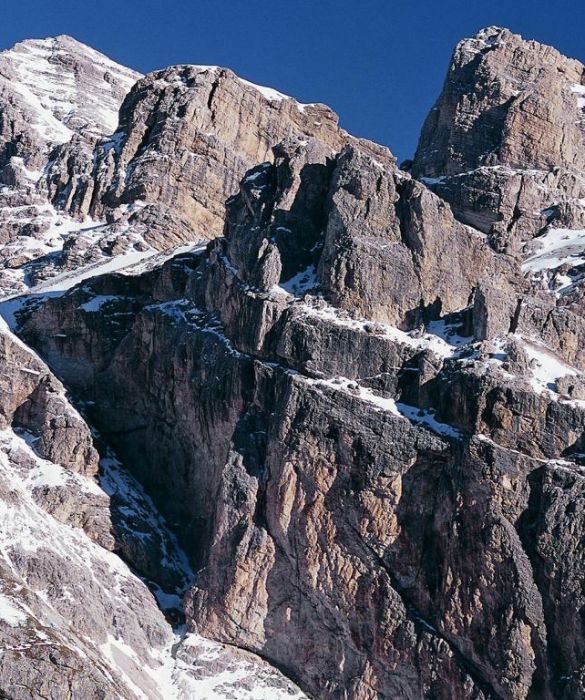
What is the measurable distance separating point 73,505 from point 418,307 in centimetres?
3272

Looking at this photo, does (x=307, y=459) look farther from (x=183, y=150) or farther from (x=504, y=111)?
(x=183, y=150)

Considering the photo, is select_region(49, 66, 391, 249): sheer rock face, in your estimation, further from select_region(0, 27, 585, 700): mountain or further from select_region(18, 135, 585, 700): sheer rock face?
select_region(18, 135, 585, 700): sheer rock face

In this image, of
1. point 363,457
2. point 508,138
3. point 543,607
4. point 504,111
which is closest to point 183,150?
point 504,111

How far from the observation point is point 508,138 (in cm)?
17200

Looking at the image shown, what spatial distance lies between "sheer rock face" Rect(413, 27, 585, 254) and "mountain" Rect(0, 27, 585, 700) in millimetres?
5452

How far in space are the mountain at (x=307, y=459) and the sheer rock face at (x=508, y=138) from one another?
545 centimetres

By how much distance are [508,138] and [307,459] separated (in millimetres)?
67929

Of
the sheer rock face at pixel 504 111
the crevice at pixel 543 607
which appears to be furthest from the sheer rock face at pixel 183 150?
the crevice at pixel 543 607

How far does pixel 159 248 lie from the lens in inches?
6880

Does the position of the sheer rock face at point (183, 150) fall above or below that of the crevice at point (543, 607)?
above

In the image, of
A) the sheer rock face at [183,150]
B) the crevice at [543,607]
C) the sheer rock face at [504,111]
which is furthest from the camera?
the sheer rock face at [183,150]

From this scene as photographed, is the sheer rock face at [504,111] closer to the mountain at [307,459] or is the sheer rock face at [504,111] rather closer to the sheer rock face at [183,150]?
the sheer rock face at [183,150]

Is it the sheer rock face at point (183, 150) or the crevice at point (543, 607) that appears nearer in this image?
the crevice at point (543, 607)

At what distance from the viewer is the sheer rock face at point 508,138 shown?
161m
